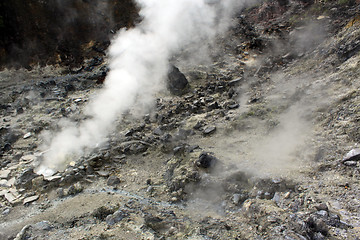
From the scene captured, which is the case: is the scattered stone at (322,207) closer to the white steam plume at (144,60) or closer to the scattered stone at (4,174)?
the white steam plume at (144,60)

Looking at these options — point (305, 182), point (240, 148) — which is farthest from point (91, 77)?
point (305, 182)

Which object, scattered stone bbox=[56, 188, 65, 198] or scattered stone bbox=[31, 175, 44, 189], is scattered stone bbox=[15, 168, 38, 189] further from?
scattered stone bbox=[56, 188, 65, 198]

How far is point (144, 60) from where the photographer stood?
32.1 feet

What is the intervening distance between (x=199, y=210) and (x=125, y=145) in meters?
2.99

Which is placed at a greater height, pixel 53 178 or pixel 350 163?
pixel 53 178

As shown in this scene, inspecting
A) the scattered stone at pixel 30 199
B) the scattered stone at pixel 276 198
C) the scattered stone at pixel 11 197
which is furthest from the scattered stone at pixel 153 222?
the scattered stone at pixel 11 197

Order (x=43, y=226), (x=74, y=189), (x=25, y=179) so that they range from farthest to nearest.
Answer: (x=25, y=179) < (x=74, y=189) < (x=43, y=226)

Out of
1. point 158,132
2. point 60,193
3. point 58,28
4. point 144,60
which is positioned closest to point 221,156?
point 158,132

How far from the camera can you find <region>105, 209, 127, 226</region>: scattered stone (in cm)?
434

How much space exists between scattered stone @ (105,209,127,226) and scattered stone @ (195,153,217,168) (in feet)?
6.26

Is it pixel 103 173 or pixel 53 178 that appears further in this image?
pixel 103 173

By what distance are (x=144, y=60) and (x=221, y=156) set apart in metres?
5.64

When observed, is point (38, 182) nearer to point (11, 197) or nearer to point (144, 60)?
point (11, 197)

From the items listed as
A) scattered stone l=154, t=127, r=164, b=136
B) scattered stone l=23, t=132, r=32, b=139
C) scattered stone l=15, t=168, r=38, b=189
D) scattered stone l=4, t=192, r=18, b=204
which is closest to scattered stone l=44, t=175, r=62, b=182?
scattered stone l=15, t=168, r=38, b=189
